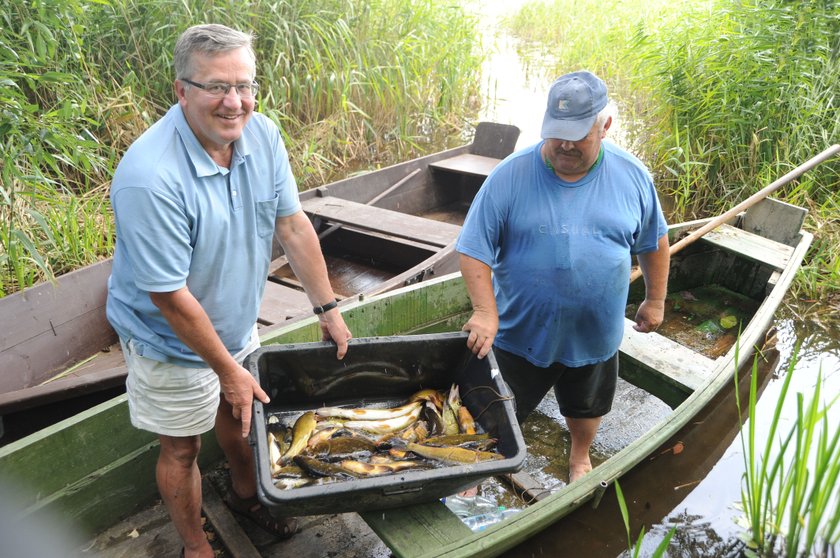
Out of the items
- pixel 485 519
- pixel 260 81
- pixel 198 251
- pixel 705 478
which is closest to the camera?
pixel 198 251

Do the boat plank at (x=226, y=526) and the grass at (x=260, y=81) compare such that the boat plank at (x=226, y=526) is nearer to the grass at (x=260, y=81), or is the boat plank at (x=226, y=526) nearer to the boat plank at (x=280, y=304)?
the boat plank at (x=280, y=304)

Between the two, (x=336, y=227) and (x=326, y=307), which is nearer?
(x=326, y=307)

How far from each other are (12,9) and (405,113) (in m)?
4.05

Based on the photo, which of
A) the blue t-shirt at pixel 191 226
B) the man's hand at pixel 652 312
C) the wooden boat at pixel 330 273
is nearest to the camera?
the blue t-shirt at pixel 191 226

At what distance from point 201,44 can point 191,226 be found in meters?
0.51

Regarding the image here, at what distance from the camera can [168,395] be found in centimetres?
212

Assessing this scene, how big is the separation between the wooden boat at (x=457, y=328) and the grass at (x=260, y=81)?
4.46ft

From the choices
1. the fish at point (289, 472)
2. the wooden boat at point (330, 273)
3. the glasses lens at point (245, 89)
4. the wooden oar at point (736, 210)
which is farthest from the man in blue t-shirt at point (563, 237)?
the wooden oar at point (736, 210)

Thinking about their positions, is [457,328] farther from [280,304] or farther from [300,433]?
[300,433]

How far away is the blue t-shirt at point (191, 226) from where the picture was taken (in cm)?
178

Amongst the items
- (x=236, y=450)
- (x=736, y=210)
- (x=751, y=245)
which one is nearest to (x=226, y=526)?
(x=236, y=450)

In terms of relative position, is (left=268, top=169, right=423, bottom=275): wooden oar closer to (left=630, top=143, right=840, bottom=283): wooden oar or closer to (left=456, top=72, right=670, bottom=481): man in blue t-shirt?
(left=630, top=143, right=840, bottom=283): wooden oar

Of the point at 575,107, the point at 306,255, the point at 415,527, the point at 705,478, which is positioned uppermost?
the point at 575,107

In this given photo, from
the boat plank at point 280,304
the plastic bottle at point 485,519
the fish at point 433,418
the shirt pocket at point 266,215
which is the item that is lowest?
the plastic bottle at point 485,519
